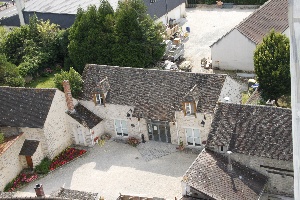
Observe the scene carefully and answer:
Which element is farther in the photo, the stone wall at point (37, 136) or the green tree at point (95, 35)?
the green tree at point (95, 35)

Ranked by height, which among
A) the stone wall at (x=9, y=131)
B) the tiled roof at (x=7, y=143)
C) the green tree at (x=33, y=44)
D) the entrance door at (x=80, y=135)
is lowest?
the entrance door at (x=80, y=135)

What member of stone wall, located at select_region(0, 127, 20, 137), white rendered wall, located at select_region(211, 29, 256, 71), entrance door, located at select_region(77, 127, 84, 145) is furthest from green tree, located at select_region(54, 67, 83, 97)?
white rendered wall, located at select_region(211, 29, 256, 71)

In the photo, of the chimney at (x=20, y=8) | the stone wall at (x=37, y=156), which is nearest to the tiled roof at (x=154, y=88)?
the stone wall at (x=37, y=156)

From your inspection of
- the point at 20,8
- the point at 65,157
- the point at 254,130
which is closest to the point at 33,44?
the point at 20,8

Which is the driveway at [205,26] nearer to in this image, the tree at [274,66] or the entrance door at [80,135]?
the tree at [274,66]

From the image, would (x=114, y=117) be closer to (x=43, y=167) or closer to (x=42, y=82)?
(x=43, y=167)

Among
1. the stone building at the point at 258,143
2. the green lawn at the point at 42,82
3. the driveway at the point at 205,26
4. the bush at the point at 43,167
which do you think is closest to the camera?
the stone building at the point at 258,143

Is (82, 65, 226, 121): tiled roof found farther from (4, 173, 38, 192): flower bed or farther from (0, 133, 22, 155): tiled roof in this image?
(4, 173, 38, 192): flower bed

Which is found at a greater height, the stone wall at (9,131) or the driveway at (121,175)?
the stone wall at (9,131)

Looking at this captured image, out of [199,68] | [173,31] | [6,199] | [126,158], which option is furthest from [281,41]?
[6,199]
